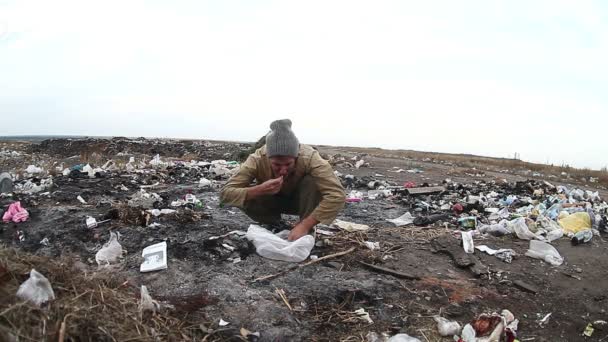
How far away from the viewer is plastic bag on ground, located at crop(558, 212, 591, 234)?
4074mm

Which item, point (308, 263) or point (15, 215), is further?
point (15, 215)

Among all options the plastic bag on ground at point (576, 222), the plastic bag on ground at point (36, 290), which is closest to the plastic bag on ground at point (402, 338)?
the plastic bag on ground at point (36, 290)

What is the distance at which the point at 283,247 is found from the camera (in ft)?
9.74

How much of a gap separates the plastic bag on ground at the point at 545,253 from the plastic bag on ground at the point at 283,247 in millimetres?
1838

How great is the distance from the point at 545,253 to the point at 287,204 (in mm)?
2082

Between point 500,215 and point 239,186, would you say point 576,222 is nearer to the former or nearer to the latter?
point 500,215

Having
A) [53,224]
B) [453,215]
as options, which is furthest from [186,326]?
[453,215]

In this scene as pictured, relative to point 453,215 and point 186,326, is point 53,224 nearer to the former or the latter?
point 186,326

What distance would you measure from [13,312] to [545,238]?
3.96m

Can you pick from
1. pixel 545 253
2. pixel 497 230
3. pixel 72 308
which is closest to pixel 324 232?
pixel 497 230

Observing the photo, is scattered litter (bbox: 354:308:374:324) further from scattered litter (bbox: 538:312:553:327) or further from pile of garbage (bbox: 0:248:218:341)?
scattered litter (bbox: 538:312:553:327)

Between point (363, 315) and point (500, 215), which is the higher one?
point (500, 215)

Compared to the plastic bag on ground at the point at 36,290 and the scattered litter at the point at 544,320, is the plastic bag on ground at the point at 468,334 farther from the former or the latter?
the plastic bag on ground at the point at 36,290

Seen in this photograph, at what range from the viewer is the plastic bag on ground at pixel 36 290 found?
1707mm
